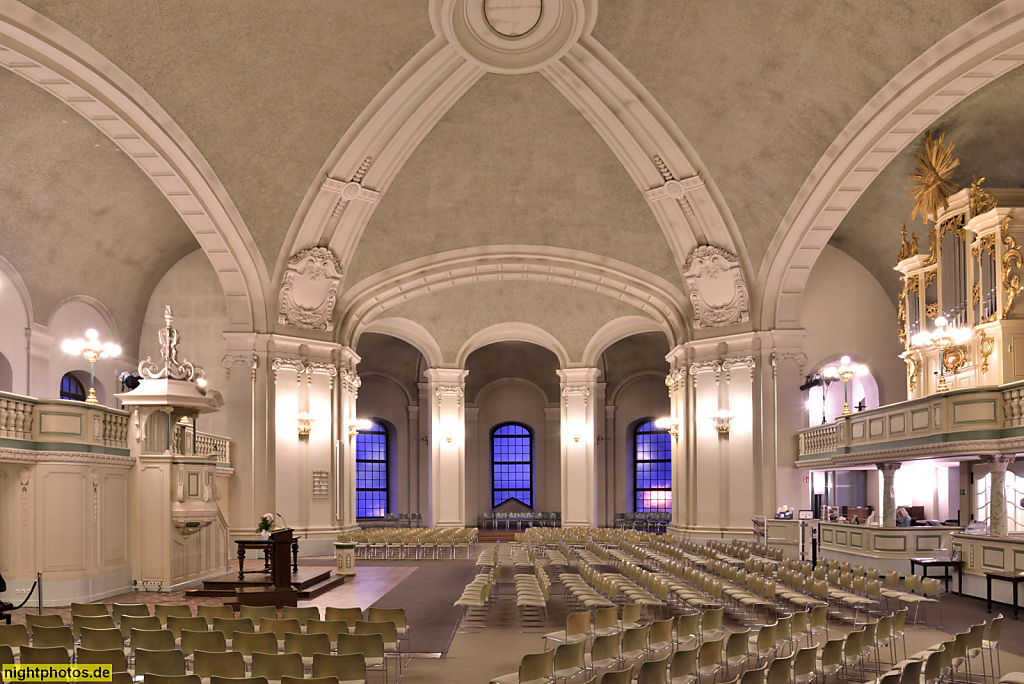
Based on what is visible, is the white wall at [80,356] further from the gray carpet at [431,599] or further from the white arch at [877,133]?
the white arch at [877,133]

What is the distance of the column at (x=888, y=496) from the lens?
18703mm

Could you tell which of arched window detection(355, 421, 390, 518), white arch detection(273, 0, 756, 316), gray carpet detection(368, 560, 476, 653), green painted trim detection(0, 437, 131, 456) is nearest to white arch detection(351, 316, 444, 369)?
white arch detection(273, 0, 756, 316)

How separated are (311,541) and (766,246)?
14615mm

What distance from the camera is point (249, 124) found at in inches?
842

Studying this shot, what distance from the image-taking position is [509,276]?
29.3 metres

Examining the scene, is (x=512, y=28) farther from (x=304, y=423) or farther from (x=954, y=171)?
(x=304, y=423)

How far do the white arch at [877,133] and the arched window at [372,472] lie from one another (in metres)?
19.7

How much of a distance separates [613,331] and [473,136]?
460 inches

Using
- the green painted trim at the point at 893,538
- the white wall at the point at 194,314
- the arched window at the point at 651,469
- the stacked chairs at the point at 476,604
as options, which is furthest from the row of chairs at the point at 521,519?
the stacked chairs at the point at 476,604

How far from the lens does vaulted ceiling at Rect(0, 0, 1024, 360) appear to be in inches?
731

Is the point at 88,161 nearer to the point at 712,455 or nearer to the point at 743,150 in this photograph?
the point at 743,150

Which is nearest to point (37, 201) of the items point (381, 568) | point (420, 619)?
point (381, 568)

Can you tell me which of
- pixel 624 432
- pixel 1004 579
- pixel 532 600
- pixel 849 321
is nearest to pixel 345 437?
pixel 849 321

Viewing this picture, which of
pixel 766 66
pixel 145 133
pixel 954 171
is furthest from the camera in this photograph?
pixel 954 171
